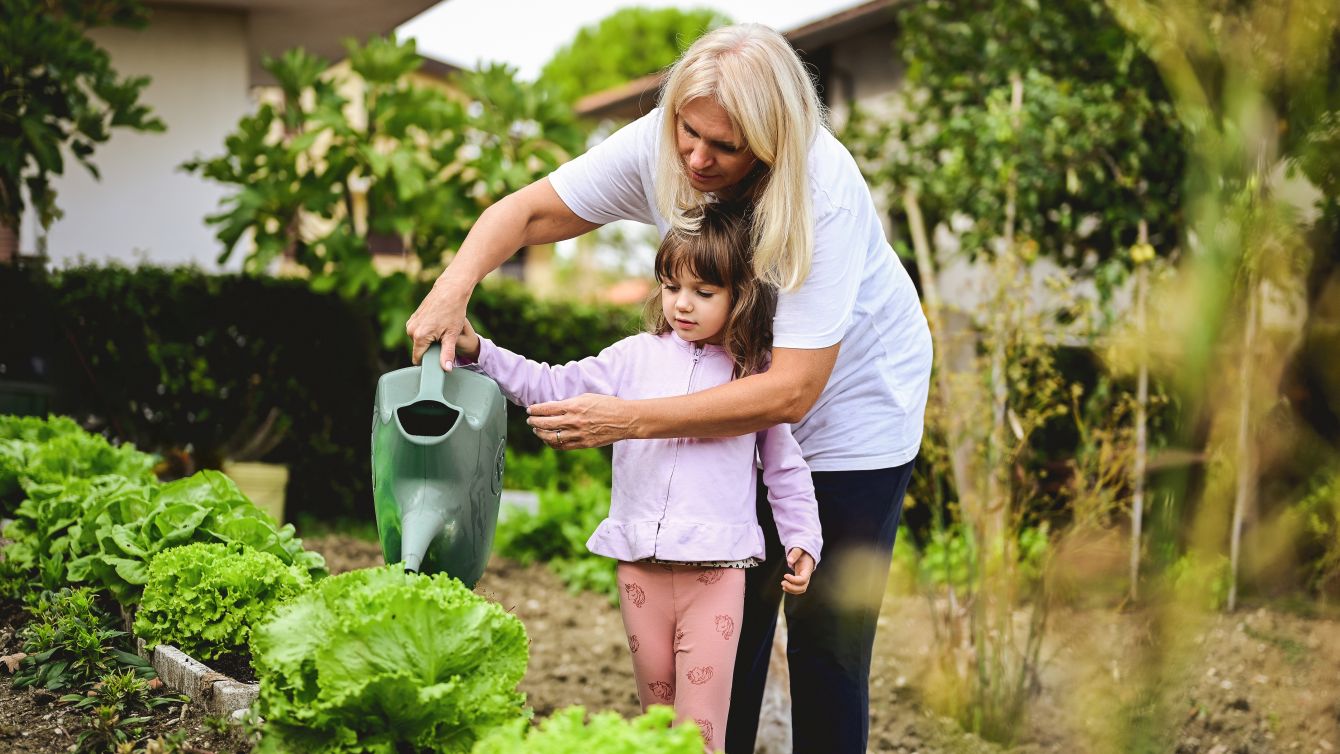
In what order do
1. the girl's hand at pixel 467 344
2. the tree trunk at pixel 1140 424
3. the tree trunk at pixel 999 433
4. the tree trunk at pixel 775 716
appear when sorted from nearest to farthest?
1. the girl's hand at pixel 467 344
2. the tree trunk at pixel 775 716
3. the tree trunk at pixel 999 433
4. the tree trunk at pixel 1140 424

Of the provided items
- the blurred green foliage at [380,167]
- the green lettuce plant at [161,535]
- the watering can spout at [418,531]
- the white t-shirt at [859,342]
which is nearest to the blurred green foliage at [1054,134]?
the blurred green foliage at [380,167]

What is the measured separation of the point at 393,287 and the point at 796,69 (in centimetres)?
417

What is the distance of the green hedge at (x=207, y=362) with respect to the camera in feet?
18.6

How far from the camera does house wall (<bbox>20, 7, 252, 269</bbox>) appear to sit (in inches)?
275

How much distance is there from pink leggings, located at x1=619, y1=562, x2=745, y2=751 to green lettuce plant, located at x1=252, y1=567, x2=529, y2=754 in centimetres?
40

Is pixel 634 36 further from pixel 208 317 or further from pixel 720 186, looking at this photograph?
pixel 720 186

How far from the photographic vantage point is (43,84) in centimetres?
511

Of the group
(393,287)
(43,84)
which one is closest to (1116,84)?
(393,287)

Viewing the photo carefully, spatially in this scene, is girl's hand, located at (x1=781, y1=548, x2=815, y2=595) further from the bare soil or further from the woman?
the bare soil

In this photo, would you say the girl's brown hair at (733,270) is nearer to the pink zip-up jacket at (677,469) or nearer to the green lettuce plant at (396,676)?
the pink zip-up jacket at (677,469)

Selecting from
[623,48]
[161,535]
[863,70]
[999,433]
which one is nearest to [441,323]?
[161,535]

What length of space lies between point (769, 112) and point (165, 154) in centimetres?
620

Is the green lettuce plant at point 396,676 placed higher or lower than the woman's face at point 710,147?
lower

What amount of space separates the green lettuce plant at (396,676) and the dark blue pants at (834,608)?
742 millimetres
